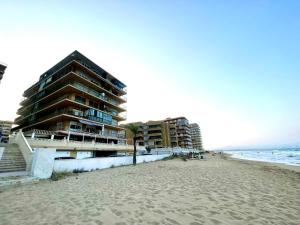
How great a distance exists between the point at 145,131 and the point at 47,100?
178 feet

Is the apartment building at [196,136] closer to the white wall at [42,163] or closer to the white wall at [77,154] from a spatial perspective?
the white wall at [77,154]

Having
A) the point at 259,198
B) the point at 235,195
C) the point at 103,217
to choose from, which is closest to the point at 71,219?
the point at 103,217

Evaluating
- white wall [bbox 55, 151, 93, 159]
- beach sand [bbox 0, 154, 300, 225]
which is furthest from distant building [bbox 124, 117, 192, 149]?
beach sand [bbox 0, 154, 300, 225]

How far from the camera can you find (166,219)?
505 centimetres

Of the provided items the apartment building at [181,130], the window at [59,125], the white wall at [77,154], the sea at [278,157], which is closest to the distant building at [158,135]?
the apartment building at [181,130]

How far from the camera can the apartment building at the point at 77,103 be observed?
31725 millimetres

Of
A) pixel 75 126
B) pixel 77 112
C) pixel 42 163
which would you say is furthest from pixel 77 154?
pixel 42 163

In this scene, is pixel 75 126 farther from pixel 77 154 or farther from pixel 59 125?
pixel 77 154

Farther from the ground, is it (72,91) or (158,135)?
(72,91)

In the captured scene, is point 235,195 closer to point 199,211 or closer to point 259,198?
point 259,198

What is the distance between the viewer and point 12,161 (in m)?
13.6

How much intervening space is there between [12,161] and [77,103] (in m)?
19.6

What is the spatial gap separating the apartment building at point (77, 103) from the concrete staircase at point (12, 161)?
13069 mm

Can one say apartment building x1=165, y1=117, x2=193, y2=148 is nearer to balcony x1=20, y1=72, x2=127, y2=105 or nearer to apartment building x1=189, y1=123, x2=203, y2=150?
apartment building x1=189, y1=123, x2=203, y2=150
